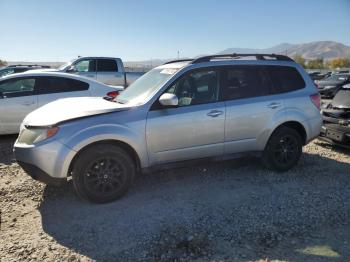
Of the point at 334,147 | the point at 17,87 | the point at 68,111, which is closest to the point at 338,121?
the point at 334,147

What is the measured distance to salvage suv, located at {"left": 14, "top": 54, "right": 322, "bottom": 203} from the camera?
4242 millimetres

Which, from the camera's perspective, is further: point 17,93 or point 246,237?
point 17,93

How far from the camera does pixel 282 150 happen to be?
5.70 metres

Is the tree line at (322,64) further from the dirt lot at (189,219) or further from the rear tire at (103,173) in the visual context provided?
the rear tire at (103,173)

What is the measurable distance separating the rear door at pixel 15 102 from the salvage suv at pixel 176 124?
270 cm

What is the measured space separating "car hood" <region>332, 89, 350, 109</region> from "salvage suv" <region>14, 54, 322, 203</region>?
1.70m

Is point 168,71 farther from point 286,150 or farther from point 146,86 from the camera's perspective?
point 286,150

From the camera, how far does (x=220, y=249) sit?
353 cm

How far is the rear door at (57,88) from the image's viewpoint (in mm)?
7691

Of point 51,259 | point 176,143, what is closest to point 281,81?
point 176,143

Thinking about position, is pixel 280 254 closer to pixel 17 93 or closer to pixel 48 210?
pixel 48 210

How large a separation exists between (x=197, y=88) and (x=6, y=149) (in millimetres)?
4204

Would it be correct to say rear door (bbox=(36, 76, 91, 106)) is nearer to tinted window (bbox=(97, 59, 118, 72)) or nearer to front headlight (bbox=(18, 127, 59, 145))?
front headlight (bbox=(18, 127, 59, 145))

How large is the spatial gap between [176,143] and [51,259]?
85.2 inches
